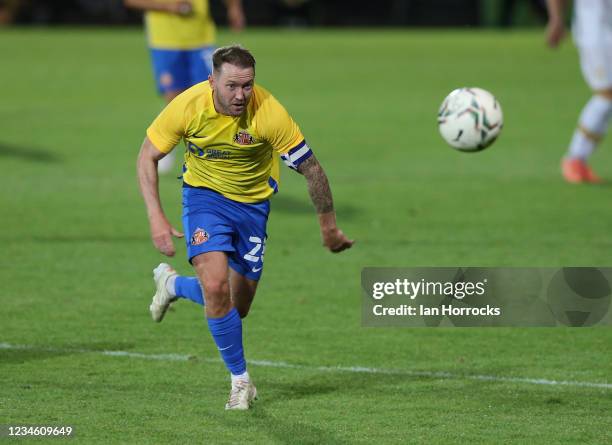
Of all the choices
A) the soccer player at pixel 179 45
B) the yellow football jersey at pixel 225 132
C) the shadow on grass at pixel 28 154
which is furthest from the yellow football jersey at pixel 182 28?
the yellow football jersey at pixel 225 132

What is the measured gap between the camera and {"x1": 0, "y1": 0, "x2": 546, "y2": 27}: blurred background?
39.7m

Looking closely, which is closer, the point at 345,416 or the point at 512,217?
the point at 345,416

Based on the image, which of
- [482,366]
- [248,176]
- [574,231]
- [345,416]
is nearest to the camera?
[345,416]

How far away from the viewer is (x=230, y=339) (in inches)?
247

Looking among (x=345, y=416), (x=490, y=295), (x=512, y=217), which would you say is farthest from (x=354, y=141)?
(x=345, y=416)

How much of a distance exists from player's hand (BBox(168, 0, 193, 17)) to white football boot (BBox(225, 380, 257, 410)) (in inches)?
299

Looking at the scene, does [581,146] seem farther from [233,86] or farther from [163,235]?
[163,235]

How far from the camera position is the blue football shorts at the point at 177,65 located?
44.2 ft

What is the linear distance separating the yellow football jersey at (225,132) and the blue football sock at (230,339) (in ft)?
2.36

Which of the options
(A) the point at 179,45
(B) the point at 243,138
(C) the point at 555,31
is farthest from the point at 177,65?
(B) the point at 243,138

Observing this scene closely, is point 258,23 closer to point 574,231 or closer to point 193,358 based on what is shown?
point 574,231

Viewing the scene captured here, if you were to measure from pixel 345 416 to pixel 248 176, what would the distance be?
1380mm

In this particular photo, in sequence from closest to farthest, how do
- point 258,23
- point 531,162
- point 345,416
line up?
point 345,416 → point 531,162 → point 258,23

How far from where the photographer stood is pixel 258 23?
4012cm
